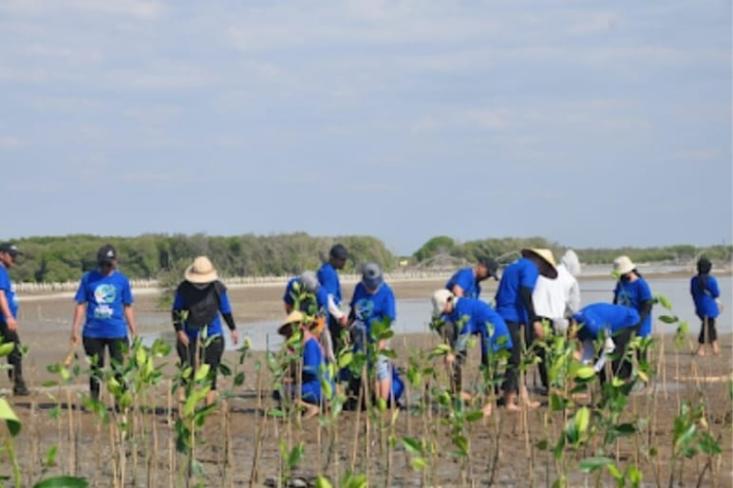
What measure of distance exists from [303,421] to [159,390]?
9.90 feet

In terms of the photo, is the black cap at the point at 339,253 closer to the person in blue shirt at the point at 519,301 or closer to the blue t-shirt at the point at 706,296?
the person in blue shirt at the point at 519,301

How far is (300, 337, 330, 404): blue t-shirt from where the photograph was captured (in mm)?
10547

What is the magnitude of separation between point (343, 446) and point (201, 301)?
2268 millimetres

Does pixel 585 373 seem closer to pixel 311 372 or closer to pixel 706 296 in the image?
pixel 311 372

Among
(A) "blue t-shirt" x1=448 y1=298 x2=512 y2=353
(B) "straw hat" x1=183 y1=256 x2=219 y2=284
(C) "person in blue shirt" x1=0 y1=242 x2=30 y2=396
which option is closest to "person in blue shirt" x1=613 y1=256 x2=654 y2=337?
(A) "blue t-shirt" x1=448 y1=298 x2=512 y2=353

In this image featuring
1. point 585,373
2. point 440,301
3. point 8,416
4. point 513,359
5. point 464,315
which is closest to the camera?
point 8,416

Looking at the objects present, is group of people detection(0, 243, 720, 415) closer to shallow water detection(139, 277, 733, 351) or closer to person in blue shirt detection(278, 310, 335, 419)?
person in blue shirt detection(278, 310, 335, 419)

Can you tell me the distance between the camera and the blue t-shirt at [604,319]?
1038cm

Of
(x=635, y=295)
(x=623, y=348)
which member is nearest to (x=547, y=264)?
(x=623, y=348)

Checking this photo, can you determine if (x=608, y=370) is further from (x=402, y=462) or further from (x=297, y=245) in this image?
(x=297, y=245)

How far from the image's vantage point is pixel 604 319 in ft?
35.0

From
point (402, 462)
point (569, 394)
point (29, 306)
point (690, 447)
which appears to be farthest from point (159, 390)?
point (29, 306)

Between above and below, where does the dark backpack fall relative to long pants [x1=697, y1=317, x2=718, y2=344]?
above

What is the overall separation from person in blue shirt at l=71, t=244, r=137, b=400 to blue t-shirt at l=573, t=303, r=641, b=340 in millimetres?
3651
